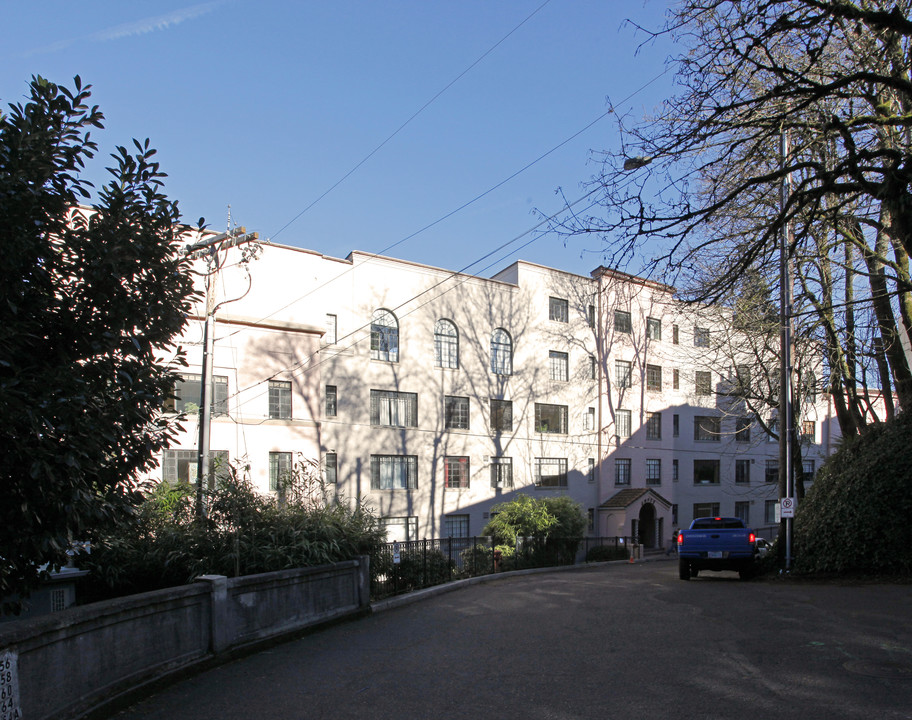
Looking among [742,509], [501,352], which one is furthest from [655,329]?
[742,509]

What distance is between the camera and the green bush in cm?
1634

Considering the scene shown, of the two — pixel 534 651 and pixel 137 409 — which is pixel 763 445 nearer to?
pixel 534 651

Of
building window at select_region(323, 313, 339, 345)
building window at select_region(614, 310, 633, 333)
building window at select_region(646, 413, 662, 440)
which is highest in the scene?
building window at select_region(614, 310, 633, 333)

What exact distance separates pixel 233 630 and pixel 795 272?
16.4 m

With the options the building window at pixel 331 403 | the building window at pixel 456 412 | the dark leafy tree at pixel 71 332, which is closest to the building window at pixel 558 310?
the building window at pixel 456 412

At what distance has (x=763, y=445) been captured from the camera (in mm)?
52938

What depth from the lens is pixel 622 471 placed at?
44469 millimetres

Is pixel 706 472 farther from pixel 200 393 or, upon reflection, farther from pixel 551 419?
pixel 200 393

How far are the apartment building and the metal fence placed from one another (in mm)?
3886

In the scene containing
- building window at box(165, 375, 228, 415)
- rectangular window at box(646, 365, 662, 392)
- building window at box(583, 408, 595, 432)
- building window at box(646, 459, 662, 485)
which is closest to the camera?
building window at box(165, 375, 228, 415)

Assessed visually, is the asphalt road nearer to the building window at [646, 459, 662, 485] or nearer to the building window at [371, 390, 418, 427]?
the building window at [371, 390, 418, 427]

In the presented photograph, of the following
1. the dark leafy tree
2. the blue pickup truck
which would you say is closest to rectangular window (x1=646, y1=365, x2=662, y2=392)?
the blue pickup truck

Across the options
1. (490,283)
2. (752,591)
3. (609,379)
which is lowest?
(752,591)

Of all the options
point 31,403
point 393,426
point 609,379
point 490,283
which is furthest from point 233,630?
point 609,379
